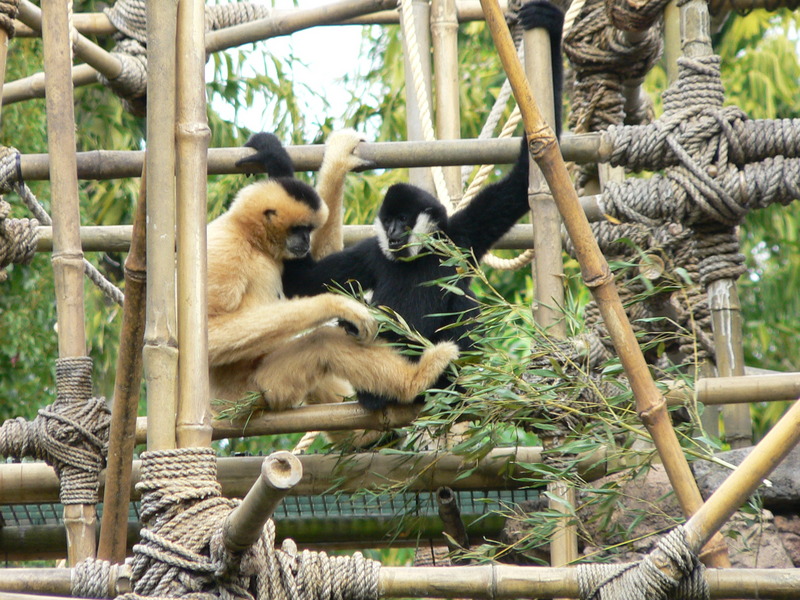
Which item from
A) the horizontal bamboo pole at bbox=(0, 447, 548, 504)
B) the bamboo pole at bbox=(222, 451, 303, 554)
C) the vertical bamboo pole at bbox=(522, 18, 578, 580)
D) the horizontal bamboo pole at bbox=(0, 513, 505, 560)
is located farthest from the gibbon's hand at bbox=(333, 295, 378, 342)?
the bamboo pole at bbox=(222, 451, 303, 554)

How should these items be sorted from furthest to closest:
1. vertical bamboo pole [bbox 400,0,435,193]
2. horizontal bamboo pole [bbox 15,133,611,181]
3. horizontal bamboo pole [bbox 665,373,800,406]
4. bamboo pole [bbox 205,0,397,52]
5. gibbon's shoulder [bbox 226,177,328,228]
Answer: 1. bamboo pole [bbox 205,0,397,52]
2. vertical bamboo pole [bbox 400,0,435,193]
3. gibbon's shoulder [bbox 226,177,328,228]
4. horizontal bamboo pole [bbox 15,133,611,181]
5. horizontal bamboo pole [bbox 665,373,800,406]

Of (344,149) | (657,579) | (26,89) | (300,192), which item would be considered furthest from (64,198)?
(657,579)

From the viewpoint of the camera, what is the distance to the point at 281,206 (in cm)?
474

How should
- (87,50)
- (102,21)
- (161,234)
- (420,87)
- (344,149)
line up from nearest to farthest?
(161,234) < (344,149) < (420,87) < (87,50) < (102,21)

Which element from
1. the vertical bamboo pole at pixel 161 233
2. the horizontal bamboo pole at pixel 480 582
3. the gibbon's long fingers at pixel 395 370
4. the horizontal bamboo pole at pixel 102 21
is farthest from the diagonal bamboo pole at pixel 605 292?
the horizontal bamboo pole at pixel 102 21

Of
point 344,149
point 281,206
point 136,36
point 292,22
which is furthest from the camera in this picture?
point 136,36

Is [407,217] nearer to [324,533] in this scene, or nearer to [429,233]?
[429,233]

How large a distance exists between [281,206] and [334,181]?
37 centimetres

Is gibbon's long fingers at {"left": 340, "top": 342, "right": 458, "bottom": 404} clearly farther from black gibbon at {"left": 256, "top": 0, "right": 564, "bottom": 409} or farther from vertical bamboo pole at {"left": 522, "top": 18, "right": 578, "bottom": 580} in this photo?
vertical bamboo pole at {"left": 522, "top": 18, "right": 578, "bottom": 580}

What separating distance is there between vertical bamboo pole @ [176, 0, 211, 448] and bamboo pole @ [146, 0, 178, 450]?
0.03 m

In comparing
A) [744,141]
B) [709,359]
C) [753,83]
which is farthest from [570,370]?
[753,83]

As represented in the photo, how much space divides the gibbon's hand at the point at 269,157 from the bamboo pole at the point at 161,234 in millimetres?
1779

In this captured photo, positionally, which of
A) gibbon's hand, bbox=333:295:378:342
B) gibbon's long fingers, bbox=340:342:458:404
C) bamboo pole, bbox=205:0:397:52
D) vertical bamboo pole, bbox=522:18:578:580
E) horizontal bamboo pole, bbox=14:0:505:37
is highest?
horizontal bamboo pole, bbox=14:0:505:37

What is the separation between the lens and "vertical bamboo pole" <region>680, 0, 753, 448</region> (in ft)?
15.1
